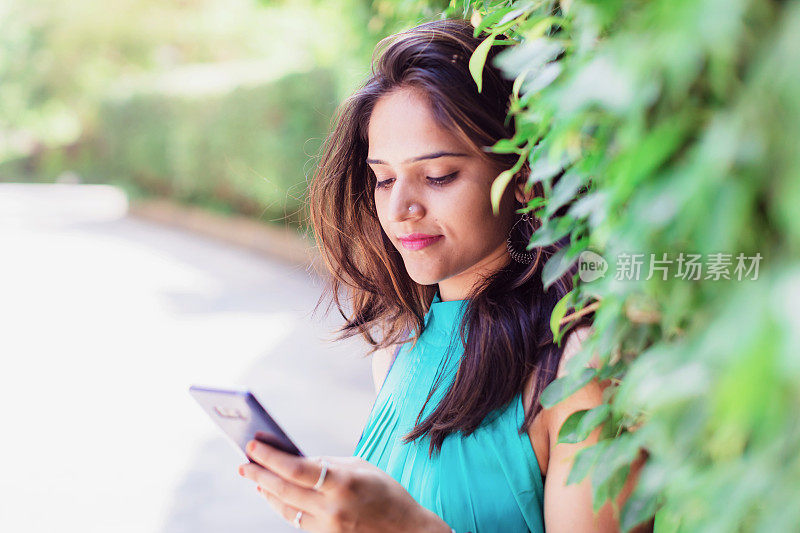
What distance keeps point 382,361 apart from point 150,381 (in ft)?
14.7

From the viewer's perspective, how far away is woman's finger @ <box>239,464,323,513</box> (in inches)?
49.3

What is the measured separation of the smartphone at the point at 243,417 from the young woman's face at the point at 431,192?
0.51m

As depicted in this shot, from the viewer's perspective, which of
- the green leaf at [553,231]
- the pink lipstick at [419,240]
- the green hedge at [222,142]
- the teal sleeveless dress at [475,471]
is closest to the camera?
the green leaf at [553,231]

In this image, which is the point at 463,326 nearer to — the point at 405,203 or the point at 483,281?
the point at 483,281

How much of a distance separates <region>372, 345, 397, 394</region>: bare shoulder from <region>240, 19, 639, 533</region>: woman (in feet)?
0.71

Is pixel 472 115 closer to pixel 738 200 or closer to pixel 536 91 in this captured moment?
pixel 536 91

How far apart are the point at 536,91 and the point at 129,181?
61.8ft

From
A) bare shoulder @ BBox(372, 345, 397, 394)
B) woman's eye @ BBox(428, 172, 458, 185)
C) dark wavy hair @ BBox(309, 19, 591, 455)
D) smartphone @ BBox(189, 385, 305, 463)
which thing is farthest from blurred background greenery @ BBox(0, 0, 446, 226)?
smartphone @ BBox(189, 385, 305, 463)

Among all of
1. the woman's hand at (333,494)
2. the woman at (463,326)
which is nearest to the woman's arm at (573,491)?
the woman at (463,326)

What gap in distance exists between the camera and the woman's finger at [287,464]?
1223 mm

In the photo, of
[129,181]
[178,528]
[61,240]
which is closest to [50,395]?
[178,528]

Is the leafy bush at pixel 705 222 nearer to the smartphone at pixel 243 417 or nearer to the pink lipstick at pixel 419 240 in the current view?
the smartphone at pixel 243 417

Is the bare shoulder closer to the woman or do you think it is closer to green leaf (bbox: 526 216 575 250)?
the woman

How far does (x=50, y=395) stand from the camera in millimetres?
5797
